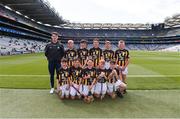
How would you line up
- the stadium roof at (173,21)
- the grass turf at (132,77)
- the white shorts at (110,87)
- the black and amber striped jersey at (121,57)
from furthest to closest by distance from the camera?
the stadium roof at (173,21), the grass turf at (132,77), the black and amber striped jersey at (121,57), the white shorts at (110,87)

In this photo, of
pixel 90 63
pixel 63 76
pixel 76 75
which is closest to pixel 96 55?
pixel 90 63

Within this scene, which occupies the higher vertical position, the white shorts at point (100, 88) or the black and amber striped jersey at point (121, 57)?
the black and amber striped jersey at point (121, 57)

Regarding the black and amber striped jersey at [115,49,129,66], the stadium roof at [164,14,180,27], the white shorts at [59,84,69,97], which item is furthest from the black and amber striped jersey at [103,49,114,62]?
the stadium roof at [164,14,180,27]

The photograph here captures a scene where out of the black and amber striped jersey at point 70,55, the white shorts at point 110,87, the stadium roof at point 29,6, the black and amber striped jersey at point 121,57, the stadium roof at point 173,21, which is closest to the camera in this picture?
the white shorts at point 110,87

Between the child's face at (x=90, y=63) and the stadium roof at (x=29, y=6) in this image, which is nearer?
the child's face at (x=90, y=63)

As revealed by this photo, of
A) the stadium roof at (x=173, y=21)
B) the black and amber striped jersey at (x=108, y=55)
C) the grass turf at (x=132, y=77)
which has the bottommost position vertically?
the grass turf at (x=132, y=77)

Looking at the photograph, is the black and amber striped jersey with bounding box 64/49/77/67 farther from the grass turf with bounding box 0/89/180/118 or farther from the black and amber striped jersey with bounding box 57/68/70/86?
the grass turf with bounding box 0/89/180/118

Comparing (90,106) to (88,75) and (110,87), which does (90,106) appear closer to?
(88,75)

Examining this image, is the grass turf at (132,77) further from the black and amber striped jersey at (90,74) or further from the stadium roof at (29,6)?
the stadium roof at (29,6)

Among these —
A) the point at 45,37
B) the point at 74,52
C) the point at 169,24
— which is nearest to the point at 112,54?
the point at 74,52

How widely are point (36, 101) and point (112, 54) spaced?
3.21 m

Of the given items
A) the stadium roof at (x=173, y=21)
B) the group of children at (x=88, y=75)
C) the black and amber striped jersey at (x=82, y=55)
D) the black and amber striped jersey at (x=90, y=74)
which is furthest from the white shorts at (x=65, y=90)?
the stadium roof at (x=173, y=21)

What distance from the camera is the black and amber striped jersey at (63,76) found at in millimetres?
8860

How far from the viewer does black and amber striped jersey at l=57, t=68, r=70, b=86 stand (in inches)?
349
